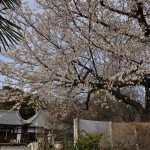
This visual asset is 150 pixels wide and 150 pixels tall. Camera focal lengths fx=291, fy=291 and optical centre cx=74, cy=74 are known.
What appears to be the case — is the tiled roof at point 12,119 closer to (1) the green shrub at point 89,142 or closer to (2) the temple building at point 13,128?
(2) the temple building at point 13,128

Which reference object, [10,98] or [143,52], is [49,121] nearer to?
[10,98]

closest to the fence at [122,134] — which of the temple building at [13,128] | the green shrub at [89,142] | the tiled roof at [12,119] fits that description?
the green shrub at [89,142]

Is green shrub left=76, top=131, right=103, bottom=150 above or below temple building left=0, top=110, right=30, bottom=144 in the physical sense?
below

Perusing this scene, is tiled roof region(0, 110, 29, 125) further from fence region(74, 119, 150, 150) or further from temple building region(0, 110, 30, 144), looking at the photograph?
fence region(74, 119, 150, 150)

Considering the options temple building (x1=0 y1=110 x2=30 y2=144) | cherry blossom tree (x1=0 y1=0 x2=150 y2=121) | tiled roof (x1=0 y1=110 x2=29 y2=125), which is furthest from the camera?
tiled roof (x1=0 y1=110 x2=29 y2=125)

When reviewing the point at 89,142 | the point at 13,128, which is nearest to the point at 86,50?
the point at 89,142

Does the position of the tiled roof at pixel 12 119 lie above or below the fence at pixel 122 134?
above

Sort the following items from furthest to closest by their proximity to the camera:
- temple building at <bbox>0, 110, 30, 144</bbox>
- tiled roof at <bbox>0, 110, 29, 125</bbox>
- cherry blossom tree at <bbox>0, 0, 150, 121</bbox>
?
tiled roof at <bbox>0, 110, 29, 125</bbox> < temple building at <bbox>0, 110, 30, 144</bbox> < cherry blossom tree at <bbox>0, 0, 150, 121</bbox>

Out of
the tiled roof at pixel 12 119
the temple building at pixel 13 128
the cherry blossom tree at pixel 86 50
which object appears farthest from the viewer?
the tiled roof at pixel 12 119

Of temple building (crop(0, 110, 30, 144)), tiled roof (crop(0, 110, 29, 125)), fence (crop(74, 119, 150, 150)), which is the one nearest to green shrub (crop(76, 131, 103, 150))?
fence (crop(74, 119, 150, 150))

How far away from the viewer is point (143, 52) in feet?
28.2

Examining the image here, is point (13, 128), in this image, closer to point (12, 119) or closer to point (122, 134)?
point (12, 119)

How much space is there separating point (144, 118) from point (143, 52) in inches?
104

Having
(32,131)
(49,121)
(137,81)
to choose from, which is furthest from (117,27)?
(32,131)
